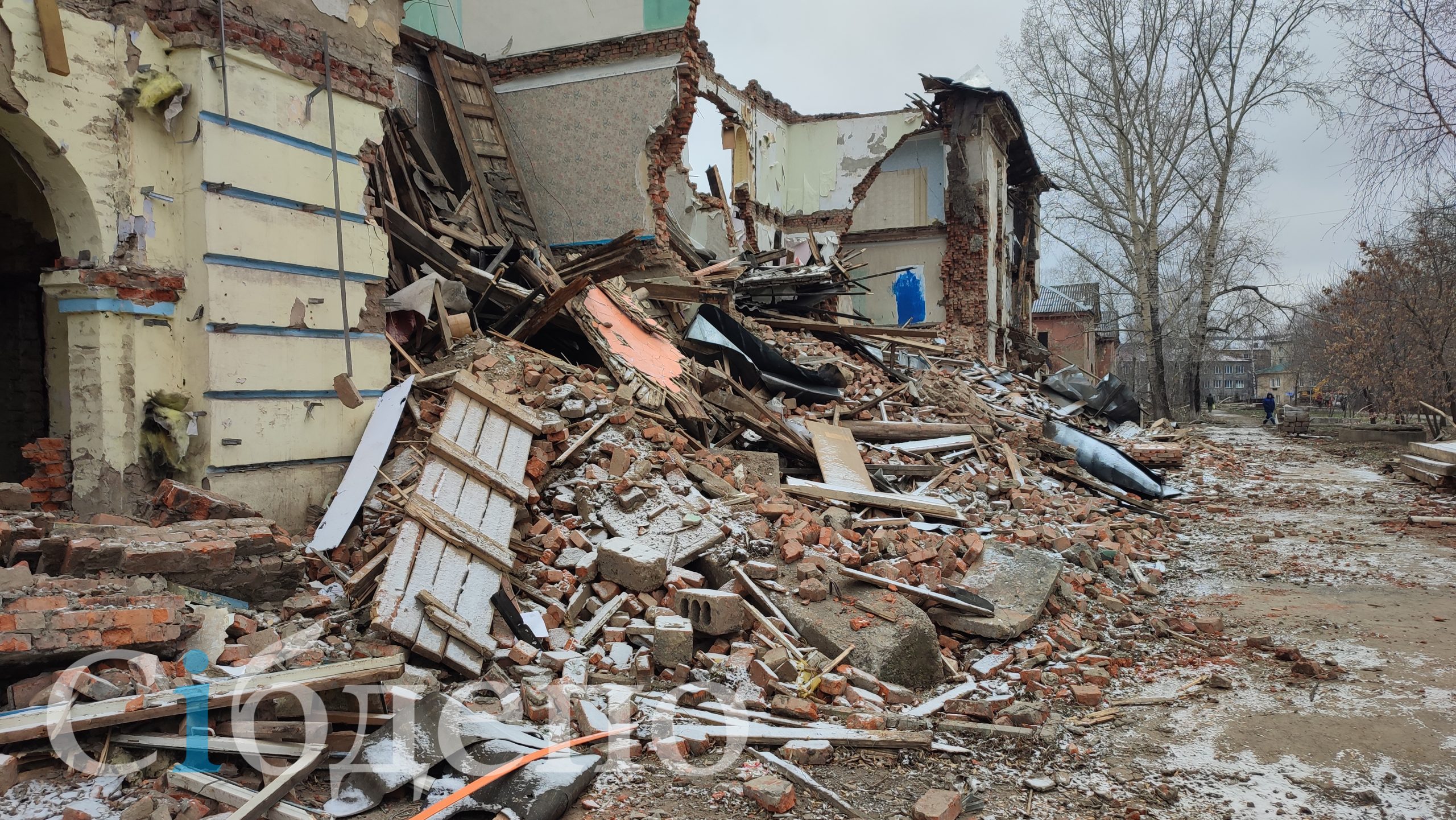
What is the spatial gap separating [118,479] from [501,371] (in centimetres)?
255

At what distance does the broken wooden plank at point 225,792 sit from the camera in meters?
3.03

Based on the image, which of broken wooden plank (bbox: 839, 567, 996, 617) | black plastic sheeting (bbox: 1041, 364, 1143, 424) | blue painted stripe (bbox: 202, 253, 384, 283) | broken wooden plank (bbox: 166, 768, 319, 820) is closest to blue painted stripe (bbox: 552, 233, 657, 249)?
blue painted stripe (bbox: 202, 253, 384, 283)

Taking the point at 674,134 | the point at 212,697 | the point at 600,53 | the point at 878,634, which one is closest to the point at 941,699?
the point at 878,634

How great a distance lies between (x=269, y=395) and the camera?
559cm

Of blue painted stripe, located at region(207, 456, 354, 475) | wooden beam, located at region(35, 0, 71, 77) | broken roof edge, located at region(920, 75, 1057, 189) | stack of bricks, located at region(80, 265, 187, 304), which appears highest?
broken roof edge, located at region(920, 75, 1057, 189)

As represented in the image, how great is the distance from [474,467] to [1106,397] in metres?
13.9

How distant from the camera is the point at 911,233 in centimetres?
2247

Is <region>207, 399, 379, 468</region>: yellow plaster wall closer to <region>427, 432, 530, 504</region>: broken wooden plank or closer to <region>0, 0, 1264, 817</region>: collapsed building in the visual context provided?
<region>0, 0, 1264, 817</region>: collapsed building

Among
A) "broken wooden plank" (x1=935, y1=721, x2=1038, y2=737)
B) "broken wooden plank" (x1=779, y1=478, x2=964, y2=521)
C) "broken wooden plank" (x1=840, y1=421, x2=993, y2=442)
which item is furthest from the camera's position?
"broken wooden plank" (x1=840, y1=421, x2=993, y2=442)

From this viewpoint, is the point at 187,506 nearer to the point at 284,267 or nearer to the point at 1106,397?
the point at 284,267

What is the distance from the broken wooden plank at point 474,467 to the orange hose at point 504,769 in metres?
1.96

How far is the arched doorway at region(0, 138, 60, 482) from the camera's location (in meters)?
6.21

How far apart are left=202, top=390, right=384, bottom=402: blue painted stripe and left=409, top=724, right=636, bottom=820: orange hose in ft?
10.9

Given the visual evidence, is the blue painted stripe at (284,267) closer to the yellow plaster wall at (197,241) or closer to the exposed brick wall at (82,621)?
the yellow plaster wall at (197,241)
